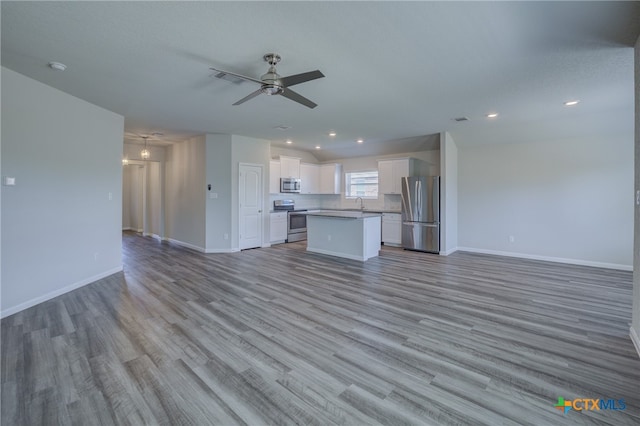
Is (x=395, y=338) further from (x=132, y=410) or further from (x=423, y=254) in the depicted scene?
(x=423, y=254)

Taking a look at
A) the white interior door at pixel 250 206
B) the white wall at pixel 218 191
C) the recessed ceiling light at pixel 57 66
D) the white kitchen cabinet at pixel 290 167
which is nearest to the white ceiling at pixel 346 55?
the recessed ceiling light at pixel 57 66

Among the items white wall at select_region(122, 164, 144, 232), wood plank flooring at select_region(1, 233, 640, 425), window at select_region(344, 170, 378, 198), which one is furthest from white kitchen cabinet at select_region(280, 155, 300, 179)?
white wall at select_region(122, 164, 144, 232)

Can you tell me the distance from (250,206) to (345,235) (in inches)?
99.9

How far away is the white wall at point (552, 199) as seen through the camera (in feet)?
17.0

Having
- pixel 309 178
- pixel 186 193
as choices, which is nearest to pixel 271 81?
pixel 186 193

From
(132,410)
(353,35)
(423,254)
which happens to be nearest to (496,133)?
(423,254)

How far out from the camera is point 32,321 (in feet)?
9.75

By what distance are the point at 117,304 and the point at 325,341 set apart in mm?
2653

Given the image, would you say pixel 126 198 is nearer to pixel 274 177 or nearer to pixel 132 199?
pixel 132 199

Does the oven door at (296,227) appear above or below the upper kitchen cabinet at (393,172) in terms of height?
below

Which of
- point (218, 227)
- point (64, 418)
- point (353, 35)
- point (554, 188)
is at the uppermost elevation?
point (353, 35)

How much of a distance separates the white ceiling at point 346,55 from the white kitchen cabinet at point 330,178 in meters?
3.89

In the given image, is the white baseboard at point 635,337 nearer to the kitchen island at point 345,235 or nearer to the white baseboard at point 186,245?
the kitchen island at point 345,235

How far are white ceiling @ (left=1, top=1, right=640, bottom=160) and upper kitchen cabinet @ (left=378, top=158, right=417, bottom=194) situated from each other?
2.43m
